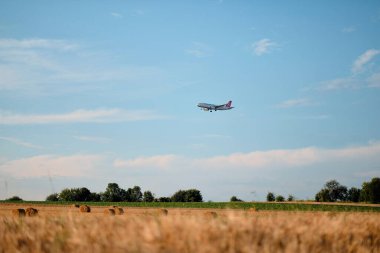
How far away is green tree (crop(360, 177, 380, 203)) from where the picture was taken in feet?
462

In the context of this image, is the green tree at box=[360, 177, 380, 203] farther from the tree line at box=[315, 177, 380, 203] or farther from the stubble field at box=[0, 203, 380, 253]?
the stubble field at box=[0, 203, 380, 253]

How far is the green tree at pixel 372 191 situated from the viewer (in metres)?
141

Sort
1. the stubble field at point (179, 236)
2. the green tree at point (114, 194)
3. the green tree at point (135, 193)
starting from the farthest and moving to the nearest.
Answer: the green tree at point (135, 193), the green tree at point (114, 194), the stubble field at point (179, 236)

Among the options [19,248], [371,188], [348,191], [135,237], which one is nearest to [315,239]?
[135,237]

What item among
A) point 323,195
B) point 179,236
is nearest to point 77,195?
point 323,195

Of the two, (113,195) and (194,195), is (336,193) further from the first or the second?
(113,195)

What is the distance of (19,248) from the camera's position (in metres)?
6.02

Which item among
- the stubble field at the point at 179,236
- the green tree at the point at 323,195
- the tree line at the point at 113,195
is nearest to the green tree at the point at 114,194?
the tree line at the point at 113,195

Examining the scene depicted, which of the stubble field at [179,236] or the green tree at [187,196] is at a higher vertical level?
the green tree at [187,196]

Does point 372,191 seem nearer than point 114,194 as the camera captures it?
Yes

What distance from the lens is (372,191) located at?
14188 cm

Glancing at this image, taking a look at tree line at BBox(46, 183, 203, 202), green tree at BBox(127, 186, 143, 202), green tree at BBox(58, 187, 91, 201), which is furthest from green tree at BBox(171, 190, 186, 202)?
green tree at BBox(58, 187, 91, 201)

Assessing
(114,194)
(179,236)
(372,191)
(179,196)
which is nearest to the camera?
(179,236)

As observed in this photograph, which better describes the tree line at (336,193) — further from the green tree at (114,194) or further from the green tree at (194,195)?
the green tree at (114,194)
